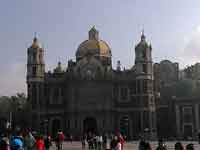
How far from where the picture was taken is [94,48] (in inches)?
3391

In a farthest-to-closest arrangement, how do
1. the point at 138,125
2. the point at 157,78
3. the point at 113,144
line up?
the point at 157,78 → the point at 138,125 → the point at 113,144

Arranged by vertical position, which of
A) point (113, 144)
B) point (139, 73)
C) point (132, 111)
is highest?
point (139, 73)

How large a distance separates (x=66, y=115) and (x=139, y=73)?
1364 cm

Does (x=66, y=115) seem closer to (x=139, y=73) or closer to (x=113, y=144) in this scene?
(x=139, y=73)

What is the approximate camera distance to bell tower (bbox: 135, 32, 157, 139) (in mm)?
76562

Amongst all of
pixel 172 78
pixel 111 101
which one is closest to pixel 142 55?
pixel 111 101

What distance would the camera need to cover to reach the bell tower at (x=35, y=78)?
7800 cm

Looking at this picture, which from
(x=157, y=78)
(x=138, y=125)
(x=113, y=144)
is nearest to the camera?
(x=113, y=144)

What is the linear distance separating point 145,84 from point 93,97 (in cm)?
862

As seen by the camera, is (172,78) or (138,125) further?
(172,78)

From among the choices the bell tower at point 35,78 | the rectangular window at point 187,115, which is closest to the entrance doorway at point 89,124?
the bell tower at point 35,78

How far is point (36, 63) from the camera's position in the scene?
80.6 meters

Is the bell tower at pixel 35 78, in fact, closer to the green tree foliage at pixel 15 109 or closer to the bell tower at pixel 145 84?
the green tree foliage at pixel 15 109

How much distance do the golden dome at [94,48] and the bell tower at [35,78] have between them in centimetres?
778
